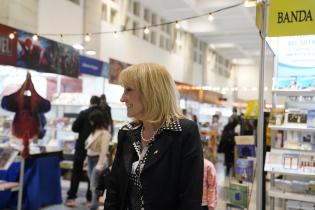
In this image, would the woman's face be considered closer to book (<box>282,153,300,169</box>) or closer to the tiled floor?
book (<box>282,153,300,169</box>)

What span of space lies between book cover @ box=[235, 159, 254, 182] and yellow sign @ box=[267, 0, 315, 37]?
232 cm

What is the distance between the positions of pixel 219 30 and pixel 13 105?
40.8 ft

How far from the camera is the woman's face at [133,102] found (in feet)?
5.38

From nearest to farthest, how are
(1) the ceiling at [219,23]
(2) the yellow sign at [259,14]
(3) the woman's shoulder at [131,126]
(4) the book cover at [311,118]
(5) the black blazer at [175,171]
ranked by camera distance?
(5) the black blazer at [175,171]
(3) the woman's shoulder at [131,126]
(2) the yellow sign at [259,14]
(4) the book cover at [311,118]
(1) the ceiling at [219,23]

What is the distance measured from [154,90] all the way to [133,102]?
107 mm

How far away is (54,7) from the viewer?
8391 mm

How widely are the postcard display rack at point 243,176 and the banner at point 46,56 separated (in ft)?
11.1

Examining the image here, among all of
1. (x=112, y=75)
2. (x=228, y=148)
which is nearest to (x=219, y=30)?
(x=228, y=148)

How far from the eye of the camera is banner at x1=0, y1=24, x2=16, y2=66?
228 inches

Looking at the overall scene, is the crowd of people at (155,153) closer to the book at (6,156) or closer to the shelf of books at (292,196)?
the shelf of books at (292,196)

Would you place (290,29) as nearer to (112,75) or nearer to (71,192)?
(71,192)

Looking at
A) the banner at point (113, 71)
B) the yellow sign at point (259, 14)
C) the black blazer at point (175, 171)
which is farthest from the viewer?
the banner at point (113, 71)

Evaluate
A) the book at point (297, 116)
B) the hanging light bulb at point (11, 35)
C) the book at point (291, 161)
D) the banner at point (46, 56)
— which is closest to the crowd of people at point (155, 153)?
the book at point (291, 161)

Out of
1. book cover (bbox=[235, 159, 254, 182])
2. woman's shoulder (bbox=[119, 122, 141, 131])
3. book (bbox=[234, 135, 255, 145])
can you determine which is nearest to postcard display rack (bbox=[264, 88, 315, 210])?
book cover (bbox=[235, 159, 254, 182])
